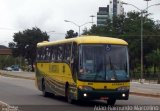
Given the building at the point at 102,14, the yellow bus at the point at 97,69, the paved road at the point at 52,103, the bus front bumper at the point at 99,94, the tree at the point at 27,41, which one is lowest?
the paved road at the point at 52,103

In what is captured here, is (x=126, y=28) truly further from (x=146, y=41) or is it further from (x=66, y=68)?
(x=66, y=68)

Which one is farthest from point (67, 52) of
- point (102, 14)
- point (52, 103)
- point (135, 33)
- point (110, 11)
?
point (110, 11)

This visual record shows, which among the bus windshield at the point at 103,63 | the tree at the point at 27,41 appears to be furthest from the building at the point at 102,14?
the bus windshield at the point at 103,63

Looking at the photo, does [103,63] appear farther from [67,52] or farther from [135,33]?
[135,33]

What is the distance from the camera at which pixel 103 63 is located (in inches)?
907

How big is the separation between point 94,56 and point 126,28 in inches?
3132

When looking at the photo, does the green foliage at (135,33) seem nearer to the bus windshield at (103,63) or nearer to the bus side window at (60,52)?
the bus side window at (60,52)

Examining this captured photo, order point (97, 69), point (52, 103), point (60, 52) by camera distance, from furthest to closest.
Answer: point (60, 52), point (52, 103), point (97, 69)

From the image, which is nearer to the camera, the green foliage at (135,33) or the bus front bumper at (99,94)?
the bus front bumper at (99,94)

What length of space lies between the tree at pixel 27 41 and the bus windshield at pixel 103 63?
10031 cm

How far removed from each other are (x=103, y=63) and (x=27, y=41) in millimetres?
102836

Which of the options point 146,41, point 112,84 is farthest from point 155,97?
point 146,41

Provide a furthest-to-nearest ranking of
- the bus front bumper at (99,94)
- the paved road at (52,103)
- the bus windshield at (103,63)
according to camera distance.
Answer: the bus windshield at (103,63)
the bus front bumper at (99,94)
the paved road at (52,103)

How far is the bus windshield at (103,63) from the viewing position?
22812 millimetres
